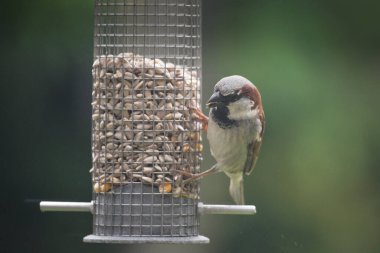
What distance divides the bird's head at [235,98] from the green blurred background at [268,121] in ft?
4.90

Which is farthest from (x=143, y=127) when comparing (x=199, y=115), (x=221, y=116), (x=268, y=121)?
(x=268, y=121)

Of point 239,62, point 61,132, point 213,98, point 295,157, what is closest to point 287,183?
point 295,157

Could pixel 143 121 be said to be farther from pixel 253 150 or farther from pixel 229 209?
pixel 253 150

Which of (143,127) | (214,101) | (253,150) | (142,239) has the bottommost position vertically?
(142,239)

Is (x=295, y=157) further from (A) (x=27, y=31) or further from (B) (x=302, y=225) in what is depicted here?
(A) (x=27, y=31)

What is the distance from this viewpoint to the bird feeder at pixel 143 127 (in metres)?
5.25

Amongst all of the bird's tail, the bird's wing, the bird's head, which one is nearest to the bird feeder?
the bird's head

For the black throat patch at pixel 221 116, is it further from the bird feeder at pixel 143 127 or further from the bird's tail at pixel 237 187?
the bird's tail at pixel 237 187

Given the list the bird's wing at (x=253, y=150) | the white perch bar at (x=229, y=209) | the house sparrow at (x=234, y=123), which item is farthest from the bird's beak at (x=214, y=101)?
the white perch bar at (x=229, y=209)

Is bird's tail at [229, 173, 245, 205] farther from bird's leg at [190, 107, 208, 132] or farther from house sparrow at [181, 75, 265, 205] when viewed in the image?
bird's leg at [190, 107, 208, 132]

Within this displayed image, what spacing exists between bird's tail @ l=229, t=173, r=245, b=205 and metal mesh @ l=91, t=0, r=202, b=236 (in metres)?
0.58

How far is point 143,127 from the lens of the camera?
208 inches

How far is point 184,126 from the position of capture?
5.38 m

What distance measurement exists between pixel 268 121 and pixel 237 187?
1373 mm
